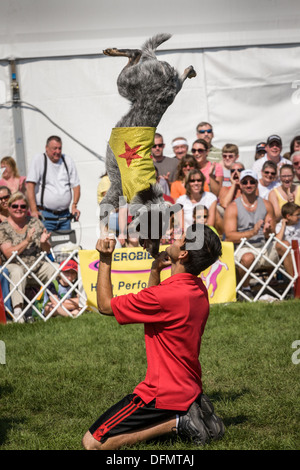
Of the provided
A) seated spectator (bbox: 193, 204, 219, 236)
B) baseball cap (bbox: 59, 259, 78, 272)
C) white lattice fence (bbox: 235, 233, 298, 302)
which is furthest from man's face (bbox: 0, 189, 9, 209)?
white lattice fence (bbox: 235, 233, 298, 302)

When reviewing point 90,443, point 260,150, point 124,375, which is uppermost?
point 260,150

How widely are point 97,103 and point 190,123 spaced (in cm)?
138

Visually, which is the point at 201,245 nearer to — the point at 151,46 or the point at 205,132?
the point at 151,46

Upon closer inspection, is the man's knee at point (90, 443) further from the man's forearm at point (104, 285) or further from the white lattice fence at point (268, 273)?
the white lattice fence at point (268, 273)

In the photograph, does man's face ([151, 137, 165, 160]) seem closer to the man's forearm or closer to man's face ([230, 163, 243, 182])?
man's face ([230, 163, 243, 182])

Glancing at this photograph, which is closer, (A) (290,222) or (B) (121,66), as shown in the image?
(A) (290,222)

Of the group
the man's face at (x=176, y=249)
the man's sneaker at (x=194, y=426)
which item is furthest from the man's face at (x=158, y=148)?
the man's sneaker at (x=194, y=426)

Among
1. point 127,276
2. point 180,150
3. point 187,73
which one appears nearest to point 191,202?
point 180,150

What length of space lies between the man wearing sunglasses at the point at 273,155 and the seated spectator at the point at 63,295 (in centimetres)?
314

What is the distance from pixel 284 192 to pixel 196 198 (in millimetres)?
1401

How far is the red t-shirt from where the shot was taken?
3623 millimetres

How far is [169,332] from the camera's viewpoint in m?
3.67

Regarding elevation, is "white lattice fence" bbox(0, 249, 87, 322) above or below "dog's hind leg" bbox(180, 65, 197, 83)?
below

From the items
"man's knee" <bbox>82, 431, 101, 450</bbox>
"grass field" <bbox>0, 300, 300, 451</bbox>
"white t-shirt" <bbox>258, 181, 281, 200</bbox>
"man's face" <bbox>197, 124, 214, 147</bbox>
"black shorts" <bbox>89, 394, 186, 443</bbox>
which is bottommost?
"grass field" <bbox>0, 300, 300, 451</bbox>
